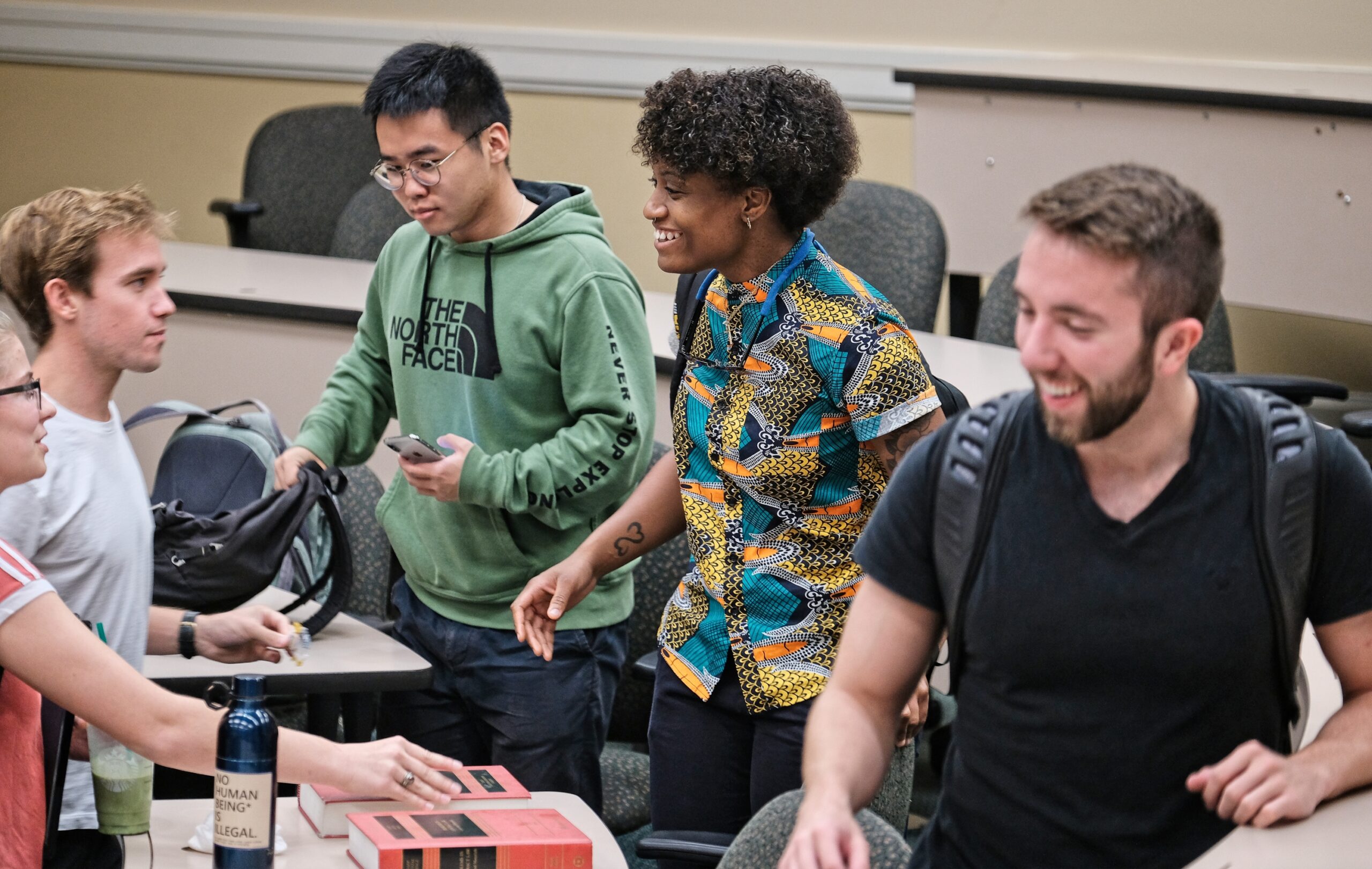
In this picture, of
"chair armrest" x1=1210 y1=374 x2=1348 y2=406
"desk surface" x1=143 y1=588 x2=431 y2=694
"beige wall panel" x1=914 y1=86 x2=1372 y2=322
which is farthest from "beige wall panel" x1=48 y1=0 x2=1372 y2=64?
"desk surface" x1=143 y1=588 x2=431 y2=694

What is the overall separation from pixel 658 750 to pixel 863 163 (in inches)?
131

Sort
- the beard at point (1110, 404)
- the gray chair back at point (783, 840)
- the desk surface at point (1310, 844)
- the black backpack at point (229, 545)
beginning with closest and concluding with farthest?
Answer: the desk surface at point (1310, 844) → the beard at point (1110, 404) → the gray chair back at point (783, 840) → the black backpack at point (229, 545)

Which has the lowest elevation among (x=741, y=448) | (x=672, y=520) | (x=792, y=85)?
(x=672, y=520)

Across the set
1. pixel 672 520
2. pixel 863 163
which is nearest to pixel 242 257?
pixel 863 163

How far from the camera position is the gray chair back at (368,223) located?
422cm

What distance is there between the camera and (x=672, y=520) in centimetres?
197

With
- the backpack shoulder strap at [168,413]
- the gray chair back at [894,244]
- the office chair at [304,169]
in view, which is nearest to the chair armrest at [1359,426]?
the gray chair back at [894,244]

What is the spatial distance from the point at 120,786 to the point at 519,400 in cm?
79

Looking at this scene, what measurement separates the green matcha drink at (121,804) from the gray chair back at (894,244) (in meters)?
2.36

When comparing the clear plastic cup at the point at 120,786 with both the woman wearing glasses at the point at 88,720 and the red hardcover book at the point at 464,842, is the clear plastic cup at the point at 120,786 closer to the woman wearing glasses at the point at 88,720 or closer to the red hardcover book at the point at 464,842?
the woman wearing glasses at the point at 88,720

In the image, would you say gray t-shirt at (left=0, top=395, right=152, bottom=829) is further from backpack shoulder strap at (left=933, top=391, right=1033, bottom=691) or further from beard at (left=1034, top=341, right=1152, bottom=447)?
beard at (left=1034, top=341, right=1152, bottom=447)

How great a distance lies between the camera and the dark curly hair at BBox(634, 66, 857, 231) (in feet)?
5.65

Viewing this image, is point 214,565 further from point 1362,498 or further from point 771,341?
point 1362,498

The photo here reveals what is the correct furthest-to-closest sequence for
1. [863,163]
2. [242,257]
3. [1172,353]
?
[863,163]
[242,257]
[1172,353]
